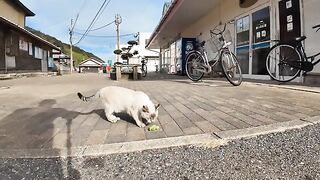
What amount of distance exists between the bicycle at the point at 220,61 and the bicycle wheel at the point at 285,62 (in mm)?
778

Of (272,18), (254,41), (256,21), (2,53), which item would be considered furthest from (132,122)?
(2,53)

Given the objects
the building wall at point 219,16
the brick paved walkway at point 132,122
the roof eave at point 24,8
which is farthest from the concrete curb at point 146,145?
the roof eave at point 24,8

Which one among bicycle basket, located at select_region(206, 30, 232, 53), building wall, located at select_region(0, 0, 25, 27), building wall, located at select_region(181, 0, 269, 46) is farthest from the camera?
building wall, located at select_region(0, 0, 25, 27)

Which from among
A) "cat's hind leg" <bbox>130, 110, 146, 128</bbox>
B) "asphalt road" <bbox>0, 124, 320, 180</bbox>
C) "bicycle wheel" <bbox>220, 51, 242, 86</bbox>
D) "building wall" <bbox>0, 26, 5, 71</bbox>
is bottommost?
"asphalt road" <bbox>0, 124, 320, 180</bbox>

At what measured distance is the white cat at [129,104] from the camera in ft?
9.68

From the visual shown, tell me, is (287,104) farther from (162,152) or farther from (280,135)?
(162,152)

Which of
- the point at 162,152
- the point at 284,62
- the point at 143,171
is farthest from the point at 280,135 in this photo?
the point at 284,62

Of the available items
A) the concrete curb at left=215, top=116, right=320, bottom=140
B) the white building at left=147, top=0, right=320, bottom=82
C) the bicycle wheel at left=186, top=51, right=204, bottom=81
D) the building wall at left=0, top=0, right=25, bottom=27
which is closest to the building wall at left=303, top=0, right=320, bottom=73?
the white building at left=147, top=0, right=320, bottom=82

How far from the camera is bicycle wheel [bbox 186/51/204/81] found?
7.19 m

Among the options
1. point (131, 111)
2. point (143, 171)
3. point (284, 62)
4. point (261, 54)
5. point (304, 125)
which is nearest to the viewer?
point (143, 171)

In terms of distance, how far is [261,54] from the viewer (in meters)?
8.21

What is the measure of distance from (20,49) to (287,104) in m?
19.0

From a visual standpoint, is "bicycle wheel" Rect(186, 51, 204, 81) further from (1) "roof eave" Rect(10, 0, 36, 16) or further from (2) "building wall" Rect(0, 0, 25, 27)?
(1) "roof eave" Rect(10, 0, 36, 16)

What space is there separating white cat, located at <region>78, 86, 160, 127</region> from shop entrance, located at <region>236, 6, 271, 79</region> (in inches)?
225
